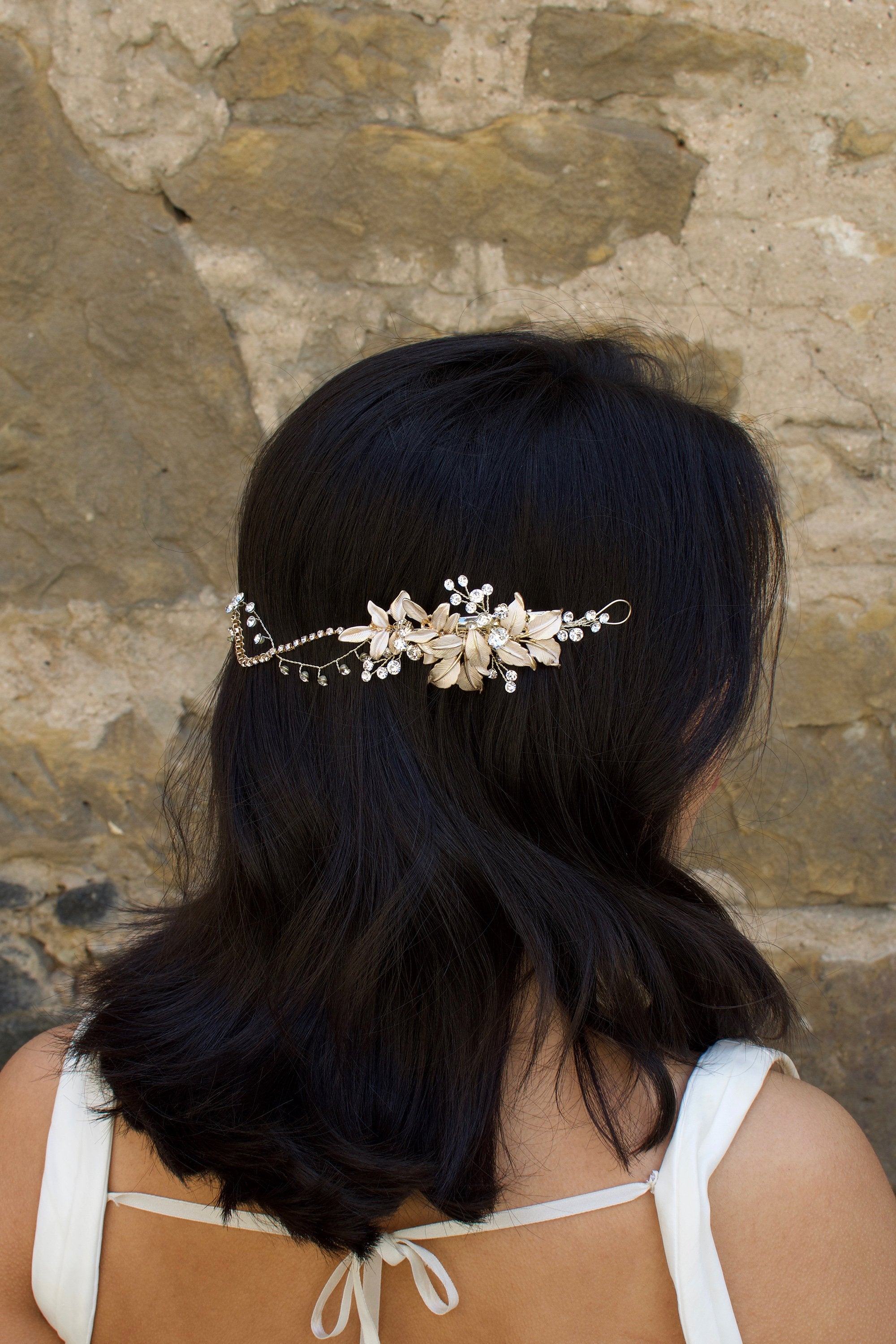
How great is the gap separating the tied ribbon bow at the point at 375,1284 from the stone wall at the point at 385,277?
785 mm

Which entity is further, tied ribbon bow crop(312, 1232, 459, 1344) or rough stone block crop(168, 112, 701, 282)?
rough stone block crop(168, 112, 701, 282)

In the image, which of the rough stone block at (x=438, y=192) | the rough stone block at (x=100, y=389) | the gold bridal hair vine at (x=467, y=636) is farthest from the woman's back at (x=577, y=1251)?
the rough stone block at (x=438, y=192)

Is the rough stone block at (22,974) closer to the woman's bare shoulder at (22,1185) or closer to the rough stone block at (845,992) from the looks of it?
the woman's bare shoulder at (22,1185)

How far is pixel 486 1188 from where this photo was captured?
2.90 feet

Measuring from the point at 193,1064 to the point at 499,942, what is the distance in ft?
1.08

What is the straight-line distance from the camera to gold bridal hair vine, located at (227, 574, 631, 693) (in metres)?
0.85

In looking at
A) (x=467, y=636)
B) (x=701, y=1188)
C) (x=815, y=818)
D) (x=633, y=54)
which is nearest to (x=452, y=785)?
(x=467, y=636)

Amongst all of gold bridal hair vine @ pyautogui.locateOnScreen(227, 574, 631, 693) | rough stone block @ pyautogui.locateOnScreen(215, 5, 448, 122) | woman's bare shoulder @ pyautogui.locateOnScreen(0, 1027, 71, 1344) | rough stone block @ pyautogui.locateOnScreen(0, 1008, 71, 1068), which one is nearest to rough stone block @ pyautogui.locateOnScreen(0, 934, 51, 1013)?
rough stone block @ pyautogui.locateOnScreen(0, 1008, 71, 1068)

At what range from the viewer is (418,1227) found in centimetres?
92

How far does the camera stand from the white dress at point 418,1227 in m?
0.84

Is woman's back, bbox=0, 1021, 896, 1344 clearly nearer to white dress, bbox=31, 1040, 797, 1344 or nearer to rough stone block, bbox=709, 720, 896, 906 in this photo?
white dress, bbox=31, 1040, 797, 1344

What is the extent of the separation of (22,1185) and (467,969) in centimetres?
52

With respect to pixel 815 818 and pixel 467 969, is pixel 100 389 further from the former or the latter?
pixel 815 818

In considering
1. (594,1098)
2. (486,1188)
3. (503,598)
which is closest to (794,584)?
(503,598)
